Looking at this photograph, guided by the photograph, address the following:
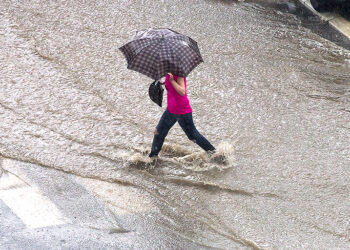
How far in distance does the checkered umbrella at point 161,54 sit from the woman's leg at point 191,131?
2.33 feet

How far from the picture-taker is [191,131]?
558 centimetres

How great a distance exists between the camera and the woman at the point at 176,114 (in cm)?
504

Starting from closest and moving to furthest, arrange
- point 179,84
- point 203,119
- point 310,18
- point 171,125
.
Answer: point 179,84 < point 171,125 < point 203,119 < point 310,18

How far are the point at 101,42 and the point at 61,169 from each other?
136 inches

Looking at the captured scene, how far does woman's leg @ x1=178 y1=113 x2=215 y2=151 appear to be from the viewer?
5414 millimetres

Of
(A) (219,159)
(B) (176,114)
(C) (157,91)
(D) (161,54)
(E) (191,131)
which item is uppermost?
(D) (161,54)

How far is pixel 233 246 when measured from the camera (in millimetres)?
4762

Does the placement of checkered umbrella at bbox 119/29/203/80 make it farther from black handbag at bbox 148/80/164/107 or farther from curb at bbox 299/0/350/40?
curb at bbox 299/0/350/40

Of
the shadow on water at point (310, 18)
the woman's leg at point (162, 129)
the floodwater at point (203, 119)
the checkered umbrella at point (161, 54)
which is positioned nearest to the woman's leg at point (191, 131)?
the woman's leg at point (162, 129)

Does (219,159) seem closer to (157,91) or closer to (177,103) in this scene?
(177,103)

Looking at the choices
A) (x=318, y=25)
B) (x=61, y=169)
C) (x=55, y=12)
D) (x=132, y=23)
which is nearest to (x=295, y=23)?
(x=318, y=25)

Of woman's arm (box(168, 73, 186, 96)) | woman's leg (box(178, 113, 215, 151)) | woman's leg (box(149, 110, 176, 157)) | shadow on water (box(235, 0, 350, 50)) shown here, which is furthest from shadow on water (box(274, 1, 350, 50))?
woman's arm (box(168, 73, 186, 96))

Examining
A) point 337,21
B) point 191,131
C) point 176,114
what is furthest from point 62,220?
point 337,21

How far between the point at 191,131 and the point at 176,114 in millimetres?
336
